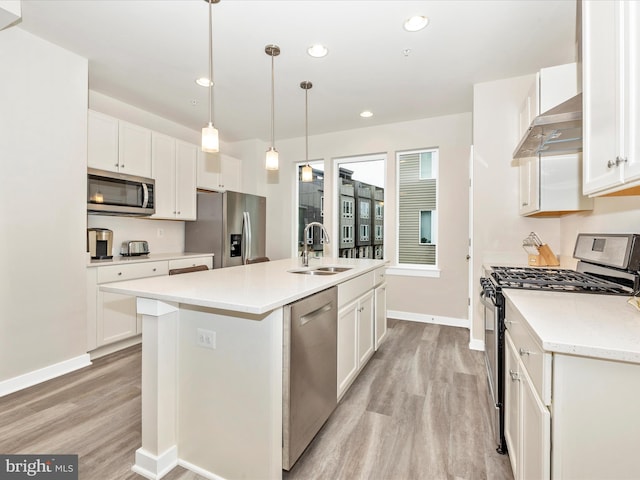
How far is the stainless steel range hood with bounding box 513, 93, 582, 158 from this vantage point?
155 cm

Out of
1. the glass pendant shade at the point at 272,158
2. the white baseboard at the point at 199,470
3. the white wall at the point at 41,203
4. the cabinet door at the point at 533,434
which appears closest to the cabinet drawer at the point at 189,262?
the white wall at the point at 41,203

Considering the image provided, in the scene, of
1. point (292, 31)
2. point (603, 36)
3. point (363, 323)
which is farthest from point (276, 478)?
point (292, 31)

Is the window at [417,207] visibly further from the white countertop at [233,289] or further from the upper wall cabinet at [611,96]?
the upper wall cabinet at [611,96]

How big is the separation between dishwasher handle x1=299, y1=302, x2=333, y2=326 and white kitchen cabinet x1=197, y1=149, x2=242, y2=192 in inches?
128

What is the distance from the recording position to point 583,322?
1.09 meters

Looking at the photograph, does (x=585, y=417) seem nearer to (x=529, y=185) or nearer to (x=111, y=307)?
(x=529, y=185)

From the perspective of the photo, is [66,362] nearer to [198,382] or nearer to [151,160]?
[198,382]

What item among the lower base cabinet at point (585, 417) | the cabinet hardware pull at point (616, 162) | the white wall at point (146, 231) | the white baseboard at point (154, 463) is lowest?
the white baseboard at point (154, 463)

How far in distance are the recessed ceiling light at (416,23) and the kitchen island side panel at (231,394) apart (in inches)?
89.5

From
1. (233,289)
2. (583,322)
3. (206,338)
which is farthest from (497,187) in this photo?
(206,338)

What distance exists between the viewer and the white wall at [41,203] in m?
2.36

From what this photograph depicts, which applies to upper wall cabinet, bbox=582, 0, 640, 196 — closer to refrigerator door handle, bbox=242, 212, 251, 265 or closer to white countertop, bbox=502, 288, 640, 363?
white countertop, bbox=502, 288, 640, 363

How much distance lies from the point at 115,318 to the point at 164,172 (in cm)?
177

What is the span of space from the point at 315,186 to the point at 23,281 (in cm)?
374
